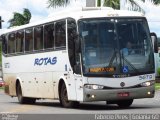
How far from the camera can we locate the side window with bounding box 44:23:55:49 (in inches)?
941

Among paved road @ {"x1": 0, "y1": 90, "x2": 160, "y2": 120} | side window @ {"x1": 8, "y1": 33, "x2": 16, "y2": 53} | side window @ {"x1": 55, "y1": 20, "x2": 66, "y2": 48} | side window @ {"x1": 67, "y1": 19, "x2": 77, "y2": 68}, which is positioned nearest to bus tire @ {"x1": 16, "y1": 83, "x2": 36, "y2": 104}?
side window @ {"x1": 8, "y1": 33, "x2": 16, "y2": 53}

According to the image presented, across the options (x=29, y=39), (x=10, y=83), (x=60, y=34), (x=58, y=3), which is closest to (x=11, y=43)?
(x=10, y=83)

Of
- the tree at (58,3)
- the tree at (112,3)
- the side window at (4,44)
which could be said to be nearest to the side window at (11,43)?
the side window at (4,44)

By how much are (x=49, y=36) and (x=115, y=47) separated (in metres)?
3.85

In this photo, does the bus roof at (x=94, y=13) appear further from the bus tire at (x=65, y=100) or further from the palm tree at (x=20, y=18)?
the palm tree at (x=20, y=18)

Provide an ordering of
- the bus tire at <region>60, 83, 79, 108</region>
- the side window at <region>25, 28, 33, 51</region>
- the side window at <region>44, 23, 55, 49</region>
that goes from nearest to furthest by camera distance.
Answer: the bus tire at <region>60, 83, 79, 108</region> → the side window at <region>44, 23, 55, 49</region> → the side window at <region>25, 28, 33, 51</region>

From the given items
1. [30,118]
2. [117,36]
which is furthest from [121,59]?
[30,118]

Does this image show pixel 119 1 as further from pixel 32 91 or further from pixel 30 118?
pixel 30 118

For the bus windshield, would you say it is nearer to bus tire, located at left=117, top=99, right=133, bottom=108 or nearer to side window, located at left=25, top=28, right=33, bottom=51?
bus tire, located at left=117, top=99, right=133, bottom=108

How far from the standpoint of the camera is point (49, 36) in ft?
79.2

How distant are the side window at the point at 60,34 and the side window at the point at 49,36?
43 cm

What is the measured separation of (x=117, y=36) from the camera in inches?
840

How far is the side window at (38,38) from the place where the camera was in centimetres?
2517

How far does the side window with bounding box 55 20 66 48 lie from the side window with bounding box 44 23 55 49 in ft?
1.40
